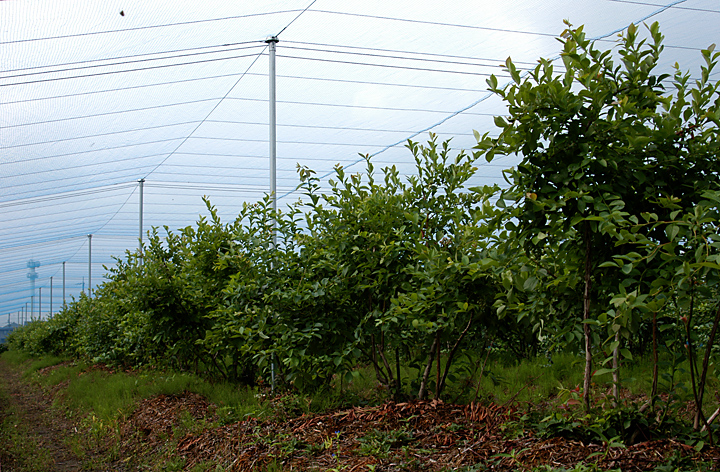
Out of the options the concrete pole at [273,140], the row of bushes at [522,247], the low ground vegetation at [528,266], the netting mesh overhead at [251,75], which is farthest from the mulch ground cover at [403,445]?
the netting mesh overhead at [251,75]

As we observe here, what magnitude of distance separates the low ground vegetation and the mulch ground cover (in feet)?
0.20

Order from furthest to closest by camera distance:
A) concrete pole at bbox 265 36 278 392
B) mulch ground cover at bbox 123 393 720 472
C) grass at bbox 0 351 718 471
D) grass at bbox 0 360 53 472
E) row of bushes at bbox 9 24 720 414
A: concrete pole at bbox 265 36 278 392, grass at bbox 0 360 53 472, grass at bbox 0 351 718 471, mulch ground cover at bbox 123 393 720 472, row of bushes at bbox 9 24 720 414

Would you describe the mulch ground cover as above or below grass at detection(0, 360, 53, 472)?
above

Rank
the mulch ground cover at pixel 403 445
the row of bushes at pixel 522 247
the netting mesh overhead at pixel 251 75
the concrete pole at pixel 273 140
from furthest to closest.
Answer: the netting mesh overhead at pixel 251 75 < the concrete pole at pixel 273 140 < the mulch ground cover at pixel 403 445 < the row of bushes at pixel 522 247

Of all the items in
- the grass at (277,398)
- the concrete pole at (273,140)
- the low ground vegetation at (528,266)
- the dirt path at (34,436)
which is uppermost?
the concrete pole at (273,140)

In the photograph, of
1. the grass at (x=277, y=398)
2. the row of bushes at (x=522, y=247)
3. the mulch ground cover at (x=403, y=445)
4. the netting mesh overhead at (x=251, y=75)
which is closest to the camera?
the row of bushes at (x=522, y=247)

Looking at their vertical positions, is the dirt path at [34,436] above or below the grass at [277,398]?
below

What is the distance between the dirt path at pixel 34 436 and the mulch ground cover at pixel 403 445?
91cm

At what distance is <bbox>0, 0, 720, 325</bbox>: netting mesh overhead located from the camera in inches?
214

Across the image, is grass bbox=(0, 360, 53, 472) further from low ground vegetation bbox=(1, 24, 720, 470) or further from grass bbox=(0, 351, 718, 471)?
low ground vegetation bbox=(1, 24, 720, 470)

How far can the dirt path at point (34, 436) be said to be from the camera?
4754 millimetres

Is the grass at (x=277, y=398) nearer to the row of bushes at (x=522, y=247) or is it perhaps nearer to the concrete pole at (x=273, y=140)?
the row of bushes at (x=522, y=247)

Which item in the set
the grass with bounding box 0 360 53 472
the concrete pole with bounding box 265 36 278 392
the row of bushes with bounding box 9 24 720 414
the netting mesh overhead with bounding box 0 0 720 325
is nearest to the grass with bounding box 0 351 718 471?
the grass with bounding box 0 360 53 472

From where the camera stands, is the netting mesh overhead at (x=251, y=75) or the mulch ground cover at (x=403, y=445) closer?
the mulch ground cover at (x=403, y=445)
